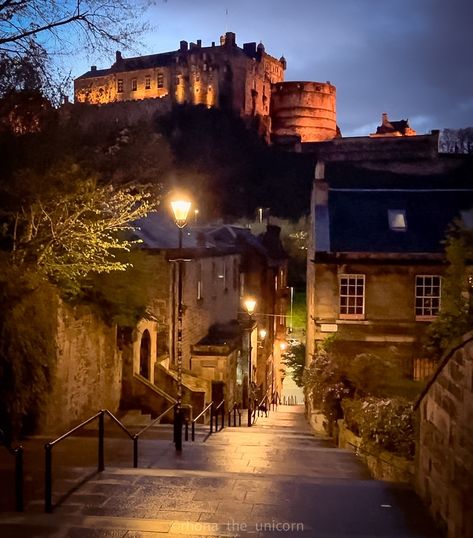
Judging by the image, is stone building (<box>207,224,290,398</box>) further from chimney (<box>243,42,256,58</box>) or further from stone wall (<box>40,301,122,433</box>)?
chimney (<box>243,42,256,58</box>)

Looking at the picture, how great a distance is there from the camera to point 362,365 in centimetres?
1688

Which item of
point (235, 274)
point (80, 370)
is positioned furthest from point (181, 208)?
point (235, 274)

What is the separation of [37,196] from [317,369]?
31.2ft

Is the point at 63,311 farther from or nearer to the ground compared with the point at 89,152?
nearer to the ground

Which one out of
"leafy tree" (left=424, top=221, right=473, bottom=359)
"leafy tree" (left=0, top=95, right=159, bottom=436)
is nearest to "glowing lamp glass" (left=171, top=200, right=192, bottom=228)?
"leafy tree" (left=0, top=95, right=159, bottom=436)

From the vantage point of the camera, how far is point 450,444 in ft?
19.4

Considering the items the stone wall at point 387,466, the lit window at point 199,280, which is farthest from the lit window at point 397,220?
the stone wall at point 387,466

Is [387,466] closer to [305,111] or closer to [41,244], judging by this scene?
[41,244]

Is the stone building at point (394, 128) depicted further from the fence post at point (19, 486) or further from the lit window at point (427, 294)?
the fence post at point (19, 486)

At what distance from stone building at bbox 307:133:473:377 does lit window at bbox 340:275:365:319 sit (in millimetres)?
32

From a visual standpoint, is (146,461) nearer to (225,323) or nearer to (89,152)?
(89,152)

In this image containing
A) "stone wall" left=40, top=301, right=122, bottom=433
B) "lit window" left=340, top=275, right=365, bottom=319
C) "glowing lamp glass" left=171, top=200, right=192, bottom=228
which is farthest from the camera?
"lit window" left=340, top=275, right=365, bottom=319

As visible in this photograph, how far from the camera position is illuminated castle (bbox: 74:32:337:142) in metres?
87.5

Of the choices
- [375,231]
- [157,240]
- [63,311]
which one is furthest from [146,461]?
[375,231]
